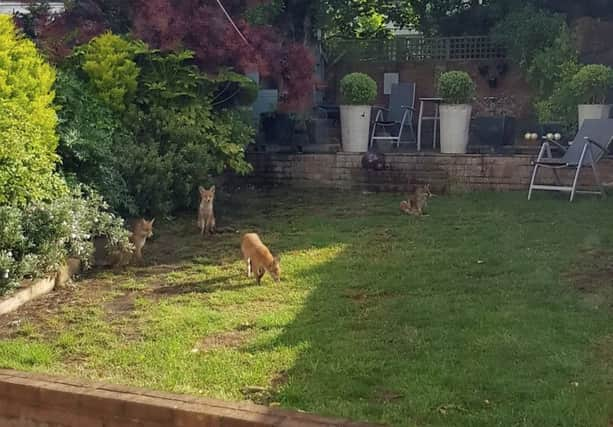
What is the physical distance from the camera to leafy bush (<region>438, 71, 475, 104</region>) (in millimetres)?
8938

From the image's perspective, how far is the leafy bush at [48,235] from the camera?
4605 millimetres

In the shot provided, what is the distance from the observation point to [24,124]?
5227 mm

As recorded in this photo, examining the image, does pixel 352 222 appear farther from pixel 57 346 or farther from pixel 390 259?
pixel 57 346

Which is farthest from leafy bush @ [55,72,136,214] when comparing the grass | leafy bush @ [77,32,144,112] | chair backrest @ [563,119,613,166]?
chair backrest @ [563,119,613,166]

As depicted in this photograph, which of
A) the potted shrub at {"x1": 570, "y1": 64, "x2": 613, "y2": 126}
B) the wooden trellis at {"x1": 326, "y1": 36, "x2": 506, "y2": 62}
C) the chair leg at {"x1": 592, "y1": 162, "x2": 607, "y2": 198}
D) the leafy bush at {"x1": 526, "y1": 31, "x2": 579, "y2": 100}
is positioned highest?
the wooden trellis at {"x1": 326, "y1": 36, "x2": 506, "y2": 62}

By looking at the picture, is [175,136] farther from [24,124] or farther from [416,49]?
[416,49]

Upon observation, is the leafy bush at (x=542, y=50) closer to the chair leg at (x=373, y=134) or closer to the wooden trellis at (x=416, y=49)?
the wooden trellis at (x=416, y=49)

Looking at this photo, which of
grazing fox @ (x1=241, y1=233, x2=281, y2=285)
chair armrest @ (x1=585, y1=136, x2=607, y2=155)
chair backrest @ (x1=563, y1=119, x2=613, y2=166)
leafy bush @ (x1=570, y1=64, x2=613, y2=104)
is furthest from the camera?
leafy bush @ (x1=570, y1=64, x2=613, y2=104)

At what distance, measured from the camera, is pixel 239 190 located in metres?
9.45

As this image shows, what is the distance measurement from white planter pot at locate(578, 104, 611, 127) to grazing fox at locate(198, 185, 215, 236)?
15.1 feet

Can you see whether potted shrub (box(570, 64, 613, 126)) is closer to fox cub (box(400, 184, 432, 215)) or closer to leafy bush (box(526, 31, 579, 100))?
leafy bush (box(526, 31, 579, 100))

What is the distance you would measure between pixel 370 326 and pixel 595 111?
19.3 ft

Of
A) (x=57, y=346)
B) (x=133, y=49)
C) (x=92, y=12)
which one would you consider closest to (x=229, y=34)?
(x=133, y=49)

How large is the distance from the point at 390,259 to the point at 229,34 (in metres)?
3.43
